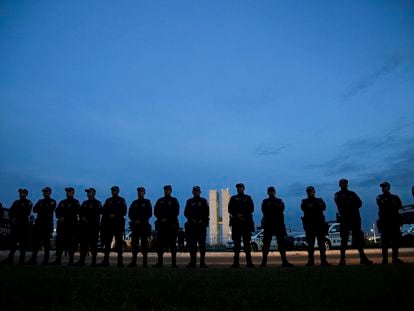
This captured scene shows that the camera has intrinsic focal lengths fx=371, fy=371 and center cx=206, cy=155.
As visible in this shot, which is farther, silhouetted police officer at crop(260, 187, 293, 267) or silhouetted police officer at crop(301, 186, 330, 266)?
silhouetted police officer at crop(260, 187, 293, 267)

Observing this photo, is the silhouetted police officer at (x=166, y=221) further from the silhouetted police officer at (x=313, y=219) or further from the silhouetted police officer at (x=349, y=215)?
the silhouetted police officer at (x=349, y=215)

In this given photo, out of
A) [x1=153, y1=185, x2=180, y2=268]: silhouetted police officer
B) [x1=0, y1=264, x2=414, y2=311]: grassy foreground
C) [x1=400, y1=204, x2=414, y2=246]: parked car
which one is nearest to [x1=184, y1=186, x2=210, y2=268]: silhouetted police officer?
[x1=153, y1=185, x2=180, y2=268]: silhouetted police officer

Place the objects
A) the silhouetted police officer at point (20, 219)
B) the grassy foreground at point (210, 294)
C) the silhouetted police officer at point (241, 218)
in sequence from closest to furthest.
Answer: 1. the grassy foreground at point (210, 294)
2. the silhouetted police officer at point (241, 218)
3. the silhouetted police officer at point (20, 219)

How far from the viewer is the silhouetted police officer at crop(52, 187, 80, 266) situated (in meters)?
10.6

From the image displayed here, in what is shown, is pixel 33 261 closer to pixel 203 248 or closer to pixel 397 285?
pixel 203 248

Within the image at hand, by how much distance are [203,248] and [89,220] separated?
338cm

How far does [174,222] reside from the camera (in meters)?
10.3

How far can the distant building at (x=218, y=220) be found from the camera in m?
28.9

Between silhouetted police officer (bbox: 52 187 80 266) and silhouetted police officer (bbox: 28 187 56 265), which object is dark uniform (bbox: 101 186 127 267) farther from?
silhouetted police officer (bbox: 28 187 56 265)

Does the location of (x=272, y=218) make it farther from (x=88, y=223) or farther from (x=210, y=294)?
(x=210, y=294)

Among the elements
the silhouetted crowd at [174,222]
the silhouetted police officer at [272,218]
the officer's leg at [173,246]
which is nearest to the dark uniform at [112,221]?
the silhouetted crowd at [174,222]

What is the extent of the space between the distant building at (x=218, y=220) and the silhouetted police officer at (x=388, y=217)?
62.7 ft

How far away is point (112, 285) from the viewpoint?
15.6ft

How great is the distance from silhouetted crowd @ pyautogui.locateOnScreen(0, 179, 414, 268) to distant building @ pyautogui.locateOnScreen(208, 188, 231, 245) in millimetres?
18470
